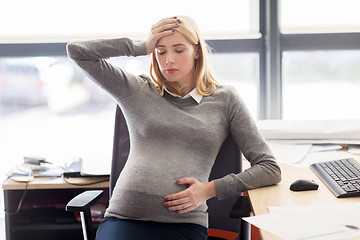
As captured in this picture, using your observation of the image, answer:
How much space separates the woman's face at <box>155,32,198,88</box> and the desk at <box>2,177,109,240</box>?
1.97 feet

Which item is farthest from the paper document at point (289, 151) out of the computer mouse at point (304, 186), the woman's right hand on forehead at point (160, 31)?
the woman's right hand on forehead at point (160, 31)

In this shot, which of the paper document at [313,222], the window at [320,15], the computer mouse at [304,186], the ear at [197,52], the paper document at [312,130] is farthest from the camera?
the window at [320,15]

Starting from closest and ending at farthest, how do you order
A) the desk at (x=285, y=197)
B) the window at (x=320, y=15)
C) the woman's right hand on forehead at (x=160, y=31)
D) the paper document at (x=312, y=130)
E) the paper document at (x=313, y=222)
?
the paper document at (x=313, y=222)
the desk at (x=285, y=197)
the woman's right hand on forehead at (x=160, y=31)
the paper document at (x=312, y=130)
the window at (x=320, y=15)

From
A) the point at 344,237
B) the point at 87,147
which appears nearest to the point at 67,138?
the point at 87,147

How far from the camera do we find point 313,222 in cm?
98

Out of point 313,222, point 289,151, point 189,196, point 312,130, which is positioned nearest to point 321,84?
point 312,130

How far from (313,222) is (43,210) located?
1.38 metres

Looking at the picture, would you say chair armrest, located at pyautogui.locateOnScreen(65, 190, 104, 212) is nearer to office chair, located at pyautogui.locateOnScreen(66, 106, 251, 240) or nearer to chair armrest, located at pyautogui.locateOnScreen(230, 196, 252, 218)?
office chair, located at pyautogui.locateOnScreen(66, 106, 251, 240)

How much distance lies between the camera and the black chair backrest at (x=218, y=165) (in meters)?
1.54

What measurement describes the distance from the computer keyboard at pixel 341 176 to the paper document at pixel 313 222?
109 millimetres

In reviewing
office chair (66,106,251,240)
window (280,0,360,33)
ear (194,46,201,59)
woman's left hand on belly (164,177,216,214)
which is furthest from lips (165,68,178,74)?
window (280,0,360,33)

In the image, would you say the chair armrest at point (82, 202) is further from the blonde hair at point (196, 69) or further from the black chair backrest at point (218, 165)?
the blonde hair at point (196, 69)

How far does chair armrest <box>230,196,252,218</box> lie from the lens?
1.22 meters

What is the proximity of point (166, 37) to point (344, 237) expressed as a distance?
0.91m
